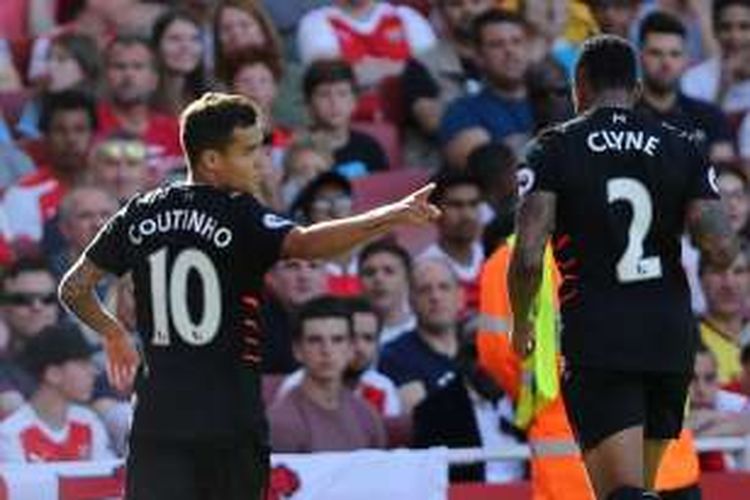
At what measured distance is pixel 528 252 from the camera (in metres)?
9.04

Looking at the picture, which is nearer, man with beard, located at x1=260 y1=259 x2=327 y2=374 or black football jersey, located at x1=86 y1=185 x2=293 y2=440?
black football jersey, located at x1=86 y1=185 x2=293 y2=440

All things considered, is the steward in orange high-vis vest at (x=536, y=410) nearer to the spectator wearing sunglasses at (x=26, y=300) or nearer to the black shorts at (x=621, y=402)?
the black shorts at (x=621, y=402)

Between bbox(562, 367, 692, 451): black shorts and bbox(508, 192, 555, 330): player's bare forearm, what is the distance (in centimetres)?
35

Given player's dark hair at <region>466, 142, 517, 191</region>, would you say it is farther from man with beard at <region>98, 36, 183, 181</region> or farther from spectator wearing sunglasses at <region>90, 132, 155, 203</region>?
spectator wearing sunglasses at <region>90, 132, 155, 203</region>

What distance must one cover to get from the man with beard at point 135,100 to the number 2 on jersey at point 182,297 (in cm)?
560

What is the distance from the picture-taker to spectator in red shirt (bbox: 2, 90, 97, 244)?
545 inches

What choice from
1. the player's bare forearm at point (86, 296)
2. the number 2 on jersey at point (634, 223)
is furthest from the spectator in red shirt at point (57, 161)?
the number 2 on jersey at point (634, 223)

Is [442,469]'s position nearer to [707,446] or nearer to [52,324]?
[707,446]

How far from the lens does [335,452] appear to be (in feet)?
38.8

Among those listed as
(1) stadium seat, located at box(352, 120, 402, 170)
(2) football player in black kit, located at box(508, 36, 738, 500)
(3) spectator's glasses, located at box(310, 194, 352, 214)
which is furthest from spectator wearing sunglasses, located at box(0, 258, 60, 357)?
(2) football player in black kit, located at box(508, 36, 738, 500)

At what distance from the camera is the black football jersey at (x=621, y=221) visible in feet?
30.2

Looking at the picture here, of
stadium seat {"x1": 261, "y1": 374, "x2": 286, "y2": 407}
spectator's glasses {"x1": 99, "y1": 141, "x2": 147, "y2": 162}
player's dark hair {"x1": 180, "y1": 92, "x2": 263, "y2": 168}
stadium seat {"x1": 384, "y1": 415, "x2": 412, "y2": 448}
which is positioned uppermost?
spectator's glasses {"x1": 99, "y1": 141, "x2": 147, "y2": 162}

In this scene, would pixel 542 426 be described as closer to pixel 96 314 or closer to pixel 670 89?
pixel 96 314

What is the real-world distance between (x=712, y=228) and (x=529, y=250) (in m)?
0.66
